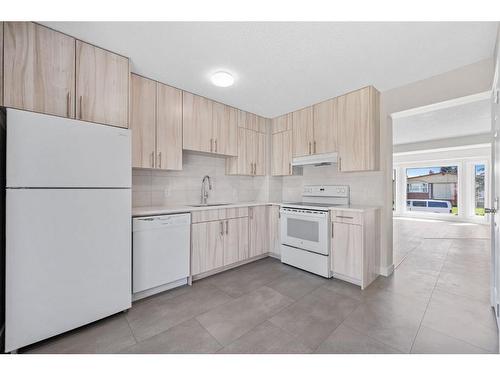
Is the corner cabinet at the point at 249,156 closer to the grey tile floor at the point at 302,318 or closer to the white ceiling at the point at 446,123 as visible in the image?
the grey tile floor at the point at 302,318

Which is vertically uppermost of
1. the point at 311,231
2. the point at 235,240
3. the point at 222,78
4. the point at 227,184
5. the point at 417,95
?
the point at 222,78

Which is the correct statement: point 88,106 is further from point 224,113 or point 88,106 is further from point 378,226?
point 378,226

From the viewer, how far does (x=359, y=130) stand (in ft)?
8.75

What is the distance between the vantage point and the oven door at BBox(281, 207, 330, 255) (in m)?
2.66

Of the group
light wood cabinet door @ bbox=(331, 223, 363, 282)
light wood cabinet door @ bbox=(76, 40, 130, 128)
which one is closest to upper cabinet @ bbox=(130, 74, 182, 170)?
light wood cabinet door @ bbox=(76, 40, 130, 128)

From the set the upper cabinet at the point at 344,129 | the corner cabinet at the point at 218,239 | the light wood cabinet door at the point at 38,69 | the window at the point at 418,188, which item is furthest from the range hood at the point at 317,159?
the window at the point at 418,188

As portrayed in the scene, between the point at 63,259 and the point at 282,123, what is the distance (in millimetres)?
3285

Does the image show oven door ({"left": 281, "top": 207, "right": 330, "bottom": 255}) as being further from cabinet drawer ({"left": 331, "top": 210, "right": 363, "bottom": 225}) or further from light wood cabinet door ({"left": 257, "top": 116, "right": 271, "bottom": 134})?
light wood cabinet door ({"left": 257, "top": 116, "right": 271, "bottom": 134})

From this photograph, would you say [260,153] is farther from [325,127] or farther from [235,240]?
[235,240]

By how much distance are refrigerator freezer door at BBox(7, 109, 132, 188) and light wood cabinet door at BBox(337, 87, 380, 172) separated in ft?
8.27

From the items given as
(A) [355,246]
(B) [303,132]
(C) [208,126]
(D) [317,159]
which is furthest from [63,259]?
(B) [303,132]

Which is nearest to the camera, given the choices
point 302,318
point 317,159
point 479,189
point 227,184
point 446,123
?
point 302,318

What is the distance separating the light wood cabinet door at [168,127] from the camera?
98.7 inches

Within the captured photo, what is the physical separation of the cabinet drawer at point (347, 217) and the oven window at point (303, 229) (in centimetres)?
25
